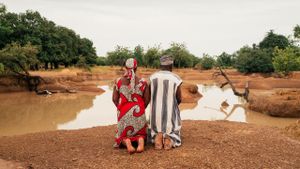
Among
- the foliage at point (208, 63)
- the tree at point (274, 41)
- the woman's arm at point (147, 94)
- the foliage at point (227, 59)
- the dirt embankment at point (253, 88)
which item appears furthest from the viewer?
the foliage at point (227, 59)

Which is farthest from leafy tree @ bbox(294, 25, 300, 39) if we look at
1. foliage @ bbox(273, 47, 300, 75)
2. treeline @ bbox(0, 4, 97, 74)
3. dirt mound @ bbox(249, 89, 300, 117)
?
treeline @ bbox(0, 4, 97, 74)

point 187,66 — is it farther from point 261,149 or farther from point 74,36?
point 261,149

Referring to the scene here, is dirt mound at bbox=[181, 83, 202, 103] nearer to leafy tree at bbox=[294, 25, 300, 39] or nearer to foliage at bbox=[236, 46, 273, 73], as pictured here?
leafy tree at bbox=[294, 25, 300, 39]

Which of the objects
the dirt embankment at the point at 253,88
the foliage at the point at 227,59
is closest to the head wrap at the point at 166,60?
the dirt embankment at the point at 253,88

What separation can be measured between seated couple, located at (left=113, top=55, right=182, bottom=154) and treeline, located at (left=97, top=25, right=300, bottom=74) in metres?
25.7

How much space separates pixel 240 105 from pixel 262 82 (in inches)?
567

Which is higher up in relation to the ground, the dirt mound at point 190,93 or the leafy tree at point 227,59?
the leafy tree at point 227,59

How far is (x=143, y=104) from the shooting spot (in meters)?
5.67

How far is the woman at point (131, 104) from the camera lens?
556 centimetres

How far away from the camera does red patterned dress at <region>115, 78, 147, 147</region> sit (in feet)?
18.3

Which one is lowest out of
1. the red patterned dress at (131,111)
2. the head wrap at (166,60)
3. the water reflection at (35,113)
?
the water reflection at (35,113)

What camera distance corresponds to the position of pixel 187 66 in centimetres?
6569

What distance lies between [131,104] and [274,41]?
56.0m

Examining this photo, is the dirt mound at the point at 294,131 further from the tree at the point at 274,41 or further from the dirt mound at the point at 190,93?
the tree at the point at 274,41
